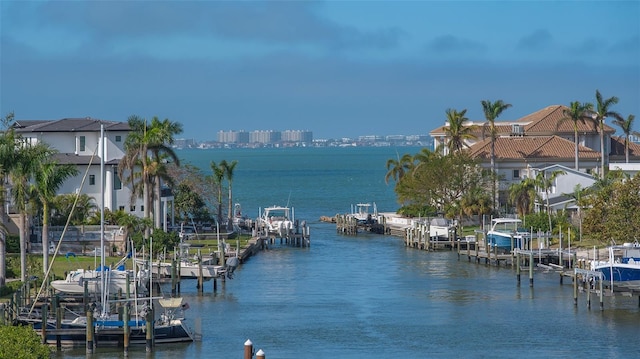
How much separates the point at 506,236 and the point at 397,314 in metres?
26.5

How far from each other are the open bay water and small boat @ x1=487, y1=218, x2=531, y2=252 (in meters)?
2.64

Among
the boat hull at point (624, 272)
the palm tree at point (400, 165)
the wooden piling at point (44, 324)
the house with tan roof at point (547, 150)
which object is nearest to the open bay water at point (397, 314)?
the boat hull at point (624, 272)

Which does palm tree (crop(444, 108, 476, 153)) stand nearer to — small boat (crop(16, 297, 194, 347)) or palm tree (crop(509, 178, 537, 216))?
palm tree (crop(509, 178, 537, 216))

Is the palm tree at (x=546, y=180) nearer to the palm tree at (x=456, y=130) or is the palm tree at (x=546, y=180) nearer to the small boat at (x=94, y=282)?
the palm tree at (x=456, y=130)

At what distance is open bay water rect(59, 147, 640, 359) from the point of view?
181ft

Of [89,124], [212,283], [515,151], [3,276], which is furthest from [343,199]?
[3,276]

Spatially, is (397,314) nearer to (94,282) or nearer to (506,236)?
(94,282)

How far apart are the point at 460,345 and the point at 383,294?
17.9m

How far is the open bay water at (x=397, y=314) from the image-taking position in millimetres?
55125

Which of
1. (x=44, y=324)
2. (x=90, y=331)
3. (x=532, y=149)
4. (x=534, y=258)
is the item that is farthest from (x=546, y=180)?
(x=90, y=331)

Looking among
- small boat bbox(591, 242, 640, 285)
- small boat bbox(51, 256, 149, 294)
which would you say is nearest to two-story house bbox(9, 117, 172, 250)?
small boat bbox(51, 256, 149, 294)

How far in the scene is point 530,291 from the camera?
73.4 m

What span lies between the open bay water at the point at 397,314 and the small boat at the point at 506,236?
2637 mm

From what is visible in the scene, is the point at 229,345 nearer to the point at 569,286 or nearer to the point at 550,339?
the point at 550,339
